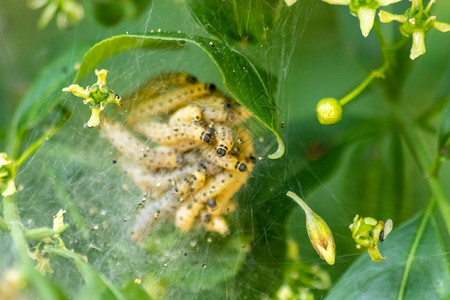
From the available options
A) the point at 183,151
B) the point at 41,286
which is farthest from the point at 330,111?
the point at 41,286

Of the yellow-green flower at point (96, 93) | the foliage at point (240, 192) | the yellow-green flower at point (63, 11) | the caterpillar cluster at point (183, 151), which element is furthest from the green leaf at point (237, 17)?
the yellow-green flower at point (63, 11)

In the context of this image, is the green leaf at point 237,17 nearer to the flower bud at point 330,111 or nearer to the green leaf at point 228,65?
the green leaf at point 228,65

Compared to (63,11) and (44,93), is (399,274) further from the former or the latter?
(63,11)

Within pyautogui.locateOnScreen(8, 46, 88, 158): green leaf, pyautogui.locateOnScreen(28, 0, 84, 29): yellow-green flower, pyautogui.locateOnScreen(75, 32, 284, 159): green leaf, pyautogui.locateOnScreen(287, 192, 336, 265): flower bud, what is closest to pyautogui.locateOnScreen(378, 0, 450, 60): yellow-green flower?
pyautogui.locateOnScreen(75, 32, 284, 159): green leaf

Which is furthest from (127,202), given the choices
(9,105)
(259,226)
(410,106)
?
(9,105)

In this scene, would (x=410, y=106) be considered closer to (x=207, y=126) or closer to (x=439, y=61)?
(x=439, y=61)

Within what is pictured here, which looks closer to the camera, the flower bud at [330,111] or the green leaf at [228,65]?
the green leaf at [228,65]

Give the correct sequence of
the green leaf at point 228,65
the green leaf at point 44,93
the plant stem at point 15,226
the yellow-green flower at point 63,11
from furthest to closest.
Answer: the yellow-green flower at point 63,11 → the green leaf at point 44,93 → the plant stem at point 15,226 → the green leaf at point 228,65
